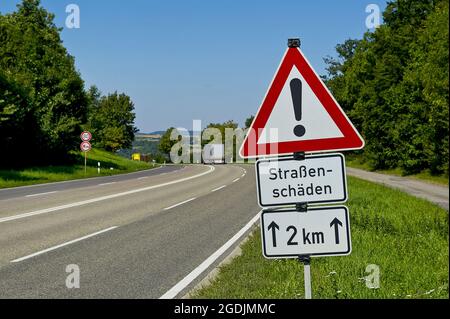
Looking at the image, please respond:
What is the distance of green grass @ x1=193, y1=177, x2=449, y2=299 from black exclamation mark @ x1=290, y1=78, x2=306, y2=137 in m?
1.99

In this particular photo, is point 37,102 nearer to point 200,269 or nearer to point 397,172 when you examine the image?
point 397,172

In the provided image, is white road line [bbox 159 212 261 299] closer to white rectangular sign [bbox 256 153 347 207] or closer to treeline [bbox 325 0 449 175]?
white rectangular sign [bbox 256 153 347 207]

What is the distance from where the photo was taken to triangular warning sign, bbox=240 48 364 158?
13.6 feet

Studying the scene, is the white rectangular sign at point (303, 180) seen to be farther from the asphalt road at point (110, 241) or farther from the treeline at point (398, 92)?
the treeline at point (398, 92)

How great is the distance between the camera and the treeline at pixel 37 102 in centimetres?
3256

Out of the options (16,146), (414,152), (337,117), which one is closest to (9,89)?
(16,146)

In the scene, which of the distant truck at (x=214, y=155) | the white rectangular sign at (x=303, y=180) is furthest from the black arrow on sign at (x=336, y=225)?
the distant truck at (x=214, y=155)

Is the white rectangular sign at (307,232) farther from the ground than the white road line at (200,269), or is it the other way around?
the white rectangular sign at (307,232)

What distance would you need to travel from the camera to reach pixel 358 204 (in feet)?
47.3

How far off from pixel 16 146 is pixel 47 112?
13.9ft

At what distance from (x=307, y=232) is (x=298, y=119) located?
0.95m

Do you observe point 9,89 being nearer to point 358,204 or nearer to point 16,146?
point 16,146

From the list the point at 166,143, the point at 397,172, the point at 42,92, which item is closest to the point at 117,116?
the point at 166,143

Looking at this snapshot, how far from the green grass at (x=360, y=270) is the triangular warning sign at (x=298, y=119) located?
189 centimetres
